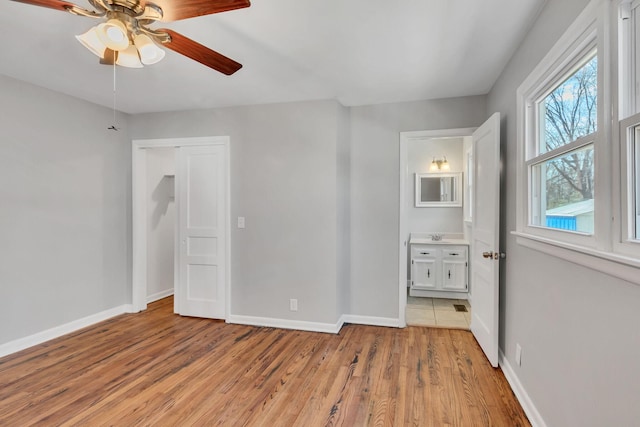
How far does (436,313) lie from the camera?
13.1 feet

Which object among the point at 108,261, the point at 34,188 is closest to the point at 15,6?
the point at 34,188

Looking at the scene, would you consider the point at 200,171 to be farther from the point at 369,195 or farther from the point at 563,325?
the point at 563,325

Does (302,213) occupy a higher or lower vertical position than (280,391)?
higher

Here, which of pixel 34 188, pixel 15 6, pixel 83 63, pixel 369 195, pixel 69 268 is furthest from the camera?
pixel 369 195

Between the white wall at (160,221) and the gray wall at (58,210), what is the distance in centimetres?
44

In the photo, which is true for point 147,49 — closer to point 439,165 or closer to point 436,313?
point 436,313

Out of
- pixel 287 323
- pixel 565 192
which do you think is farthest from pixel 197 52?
pixel 287 323

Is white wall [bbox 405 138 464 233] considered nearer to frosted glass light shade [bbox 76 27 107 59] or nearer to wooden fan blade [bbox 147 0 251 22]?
wooden fan blade [bbox 147 0 251 22]

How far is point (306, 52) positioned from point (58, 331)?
137 inches

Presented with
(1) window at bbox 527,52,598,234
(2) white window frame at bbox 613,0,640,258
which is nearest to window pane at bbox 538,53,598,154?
(1) window at bbox 527,52,598,234

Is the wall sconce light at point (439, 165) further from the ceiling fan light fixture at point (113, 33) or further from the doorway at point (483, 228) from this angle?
the ceiling fan light fixture at point (113, 33)

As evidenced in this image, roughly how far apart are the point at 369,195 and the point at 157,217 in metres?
2.94

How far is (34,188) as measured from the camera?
309 cm

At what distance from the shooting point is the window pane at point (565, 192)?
59.1 inches
